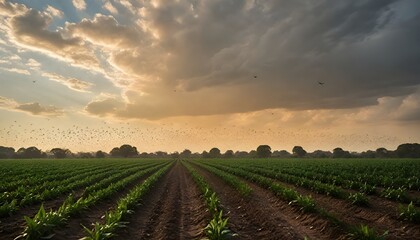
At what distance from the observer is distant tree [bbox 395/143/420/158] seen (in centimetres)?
13346

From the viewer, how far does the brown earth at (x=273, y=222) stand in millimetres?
11156

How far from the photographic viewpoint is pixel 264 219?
1383 centimetres

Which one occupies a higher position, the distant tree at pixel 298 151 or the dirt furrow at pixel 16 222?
the distant tree at pixel 298 151

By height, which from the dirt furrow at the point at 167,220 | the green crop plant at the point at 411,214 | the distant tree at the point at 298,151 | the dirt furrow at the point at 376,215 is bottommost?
the dirt furrow at the point at 167,220

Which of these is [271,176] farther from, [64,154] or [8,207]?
[64,154]

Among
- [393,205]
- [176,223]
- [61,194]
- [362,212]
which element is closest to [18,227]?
[176,223]

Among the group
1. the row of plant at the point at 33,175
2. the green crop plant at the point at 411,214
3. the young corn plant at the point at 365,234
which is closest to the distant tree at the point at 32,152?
the row of plant at the point at 33,175

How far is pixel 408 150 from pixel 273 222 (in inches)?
5998

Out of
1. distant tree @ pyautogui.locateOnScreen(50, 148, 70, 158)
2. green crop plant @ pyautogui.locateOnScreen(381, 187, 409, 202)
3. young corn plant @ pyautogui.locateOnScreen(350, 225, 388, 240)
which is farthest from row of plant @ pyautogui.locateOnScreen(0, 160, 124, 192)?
distant tree @ pyautogui.locateOnScreen(50, 148, 70, 158)

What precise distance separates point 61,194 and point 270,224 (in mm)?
15364

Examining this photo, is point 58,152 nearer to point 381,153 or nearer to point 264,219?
point 381,153

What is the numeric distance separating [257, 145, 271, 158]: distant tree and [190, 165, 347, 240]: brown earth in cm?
16063

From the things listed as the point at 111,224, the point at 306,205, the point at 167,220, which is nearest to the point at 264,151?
the point at 306,205

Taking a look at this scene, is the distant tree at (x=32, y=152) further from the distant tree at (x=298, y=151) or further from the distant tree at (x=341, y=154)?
the distant tree at (x=341, y=154)
